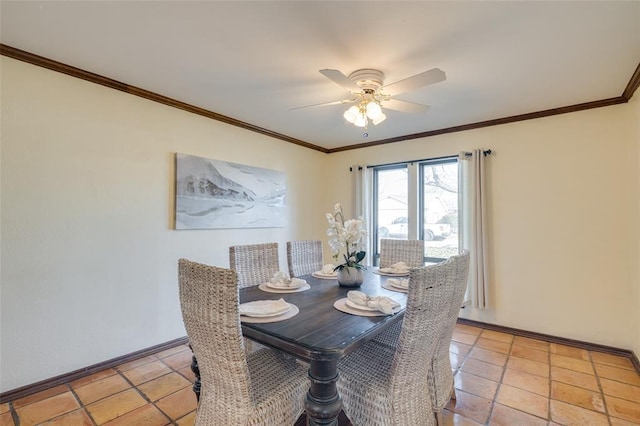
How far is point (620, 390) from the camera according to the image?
2242 mm

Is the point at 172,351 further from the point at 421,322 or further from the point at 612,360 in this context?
the point at 612,360

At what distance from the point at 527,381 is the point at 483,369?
0.30 meters

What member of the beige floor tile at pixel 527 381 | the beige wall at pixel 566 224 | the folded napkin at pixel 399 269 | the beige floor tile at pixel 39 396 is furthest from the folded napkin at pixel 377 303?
the beige wall at pixel 566 224

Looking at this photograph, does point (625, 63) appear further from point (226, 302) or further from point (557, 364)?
point (226, 302)

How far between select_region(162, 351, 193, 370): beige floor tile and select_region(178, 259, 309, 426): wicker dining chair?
1307 mm

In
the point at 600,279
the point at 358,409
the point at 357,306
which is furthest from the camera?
the point at 600,279

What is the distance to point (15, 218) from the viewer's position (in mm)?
2105

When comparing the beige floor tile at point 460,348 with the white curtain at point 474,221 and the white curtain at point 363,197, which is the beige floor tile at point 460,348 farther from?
the white curtain at point 363,197

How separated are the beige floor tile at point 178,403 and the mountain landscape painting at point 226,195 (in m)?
1.44

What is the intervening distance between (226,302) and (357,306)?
2.50ft

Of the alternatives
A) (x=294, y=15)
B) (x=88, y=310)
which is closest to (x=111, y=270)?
(x=88, y=310)

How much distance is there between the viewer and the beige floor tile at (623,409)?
1938 mm

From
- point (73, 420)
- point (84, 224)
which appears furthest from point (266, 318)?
point (84, 224)

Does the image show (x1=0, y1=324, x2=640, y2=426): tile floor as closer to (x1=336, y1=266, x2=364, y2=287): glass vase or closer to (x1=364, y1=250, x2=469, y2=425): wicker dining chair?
(x1=364, y1=250, x2=469, y2=425): wicker dining chair
